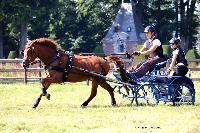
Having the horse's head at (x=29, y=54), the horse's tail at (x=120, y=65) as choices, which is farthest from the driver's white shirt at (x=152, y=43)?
the horse's head at (x=29, y=54)

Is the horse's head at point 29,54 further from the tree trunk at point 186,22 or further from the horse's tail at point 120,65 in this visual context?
the tree trunk at point 186,22

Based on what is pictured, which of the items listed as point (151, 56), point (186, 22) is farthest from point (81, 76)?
point (186, 22)

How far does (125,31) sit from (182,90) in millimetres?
63963

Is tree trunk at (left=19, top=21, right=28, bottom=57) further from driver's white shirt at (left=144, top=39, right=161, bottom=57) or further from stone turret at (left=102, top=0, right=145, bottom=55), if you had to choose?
driver's white shirt at (left=144, top=39, right=161, bottom=57)

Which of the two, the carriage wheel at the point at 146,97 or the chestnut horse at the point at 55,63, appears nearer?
the chestnut horse at the point at 55,63

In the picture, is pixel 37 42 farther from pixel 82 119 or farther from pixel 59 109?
pixel 82 119

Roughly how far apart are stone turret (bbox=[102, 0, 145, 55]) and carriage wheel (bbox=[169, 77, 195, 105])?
5817 centimetres

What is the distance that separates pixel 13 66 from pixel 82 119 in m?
18.1

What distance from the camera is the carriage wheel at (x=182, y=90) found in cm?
1388

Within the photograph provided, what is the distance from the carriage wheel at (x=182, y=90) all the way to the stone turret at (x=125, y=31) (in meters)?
58.2

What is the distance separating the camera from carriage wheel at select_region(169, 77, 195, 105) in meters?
13.9

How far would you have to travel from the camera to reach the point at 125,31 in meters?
77.9

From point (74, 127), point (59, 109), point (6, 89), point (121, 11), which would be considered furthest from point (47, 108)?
point (121, 11)

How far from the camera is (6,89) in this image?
2056 centimetres
